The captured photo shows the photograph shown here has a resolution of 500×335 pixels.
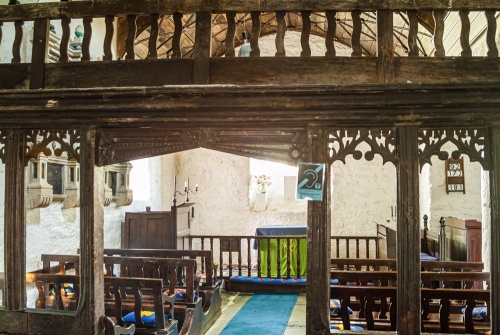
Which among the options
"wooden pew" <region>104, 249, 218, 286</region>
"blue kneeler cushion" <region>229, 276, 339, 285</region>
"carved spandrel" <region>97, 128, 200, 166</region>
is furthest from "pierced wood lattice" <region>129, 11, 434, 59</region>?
"blue kneeler cushion" <region>229, 276, 339, 285</region>

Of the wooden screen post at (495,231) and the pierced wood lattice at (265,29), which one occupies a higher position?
the pierced wood lattice at (265,29)

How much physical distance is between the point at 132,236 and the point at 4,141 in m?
4.78

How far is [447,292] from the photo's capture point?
11.0 ft

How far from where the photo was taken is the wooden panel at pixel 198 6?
3080mm

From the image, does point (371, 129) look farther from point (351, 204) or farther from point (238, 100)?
point (351, 204)

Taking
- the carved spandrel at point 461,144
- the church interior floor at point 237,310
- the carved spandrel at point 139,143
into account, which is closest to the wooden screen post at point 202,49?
the carved spandrel at point 139,143

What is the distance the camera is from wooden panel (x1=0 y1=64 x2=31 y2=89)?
3.42 m

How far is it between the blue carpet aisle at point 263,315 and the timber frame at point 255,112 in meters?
2.66

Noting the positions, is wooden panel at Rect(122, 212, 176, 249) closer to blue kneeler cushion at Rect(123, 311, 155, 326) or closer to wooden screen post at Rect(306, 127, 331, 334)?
blue kneeler cushion at Rect(123, 311, 155, 326)

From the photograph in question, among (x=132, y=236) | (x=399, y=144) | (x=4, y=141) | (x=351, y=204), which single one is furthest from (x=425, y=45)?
(x=4, y=141)

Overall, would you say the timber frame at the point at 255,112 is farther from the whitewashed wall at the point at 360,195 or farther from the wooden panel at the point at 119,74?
the whitewashed wall at the point at 360,195

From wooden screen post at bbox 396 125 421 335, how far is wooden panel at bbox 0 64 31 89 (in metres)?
3.00

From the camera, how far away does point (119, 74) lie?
3328mm

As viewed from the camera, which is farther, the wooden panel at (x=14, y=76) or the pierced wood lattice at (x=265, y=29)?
the pierced wood lattice at (x=265, y=29)
